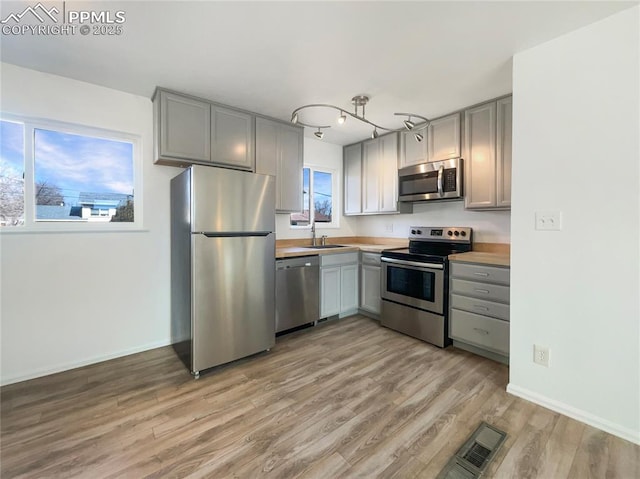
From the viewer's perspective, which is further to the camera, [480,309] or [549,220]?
[480,309]

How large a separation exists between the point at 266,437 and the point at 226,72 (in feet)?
8.54

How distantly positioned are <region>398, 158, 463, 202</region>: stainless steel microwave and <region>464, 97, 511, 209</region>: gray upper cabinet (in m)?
0.11

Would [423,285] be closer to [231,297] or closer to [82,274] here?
[231,297]

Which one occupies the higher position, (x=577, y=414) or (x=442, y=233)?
(x=442, y=233)

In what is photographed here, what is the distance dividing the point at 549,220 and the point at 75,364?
12.6 feet

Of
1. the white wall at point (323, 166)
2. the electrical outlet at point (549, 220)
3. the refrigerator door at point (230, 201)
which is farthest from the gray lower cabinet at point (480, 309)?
the white wall at point (323, 166)

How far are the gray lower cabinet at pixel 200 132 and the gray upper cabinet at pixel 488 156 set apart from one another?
231 centimetres

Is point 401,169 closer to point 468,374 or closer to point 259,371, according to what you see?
point 468,374

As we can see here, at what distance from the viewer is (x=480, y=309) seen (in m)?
2.56

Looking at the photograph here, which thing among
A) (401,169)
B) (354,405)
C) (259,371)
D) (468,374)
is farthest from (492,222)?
(259,371)

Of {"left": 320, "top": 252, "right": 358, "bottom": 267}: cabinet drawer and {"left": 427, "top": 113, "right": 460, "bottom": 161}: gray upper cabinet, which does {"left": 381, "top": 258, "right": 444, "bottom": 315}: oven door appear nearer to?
{"left": 320, "top": 252, "right": 358, "bottom": 267}: cabinet drawer

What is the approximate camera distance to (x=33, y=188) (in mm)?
2285

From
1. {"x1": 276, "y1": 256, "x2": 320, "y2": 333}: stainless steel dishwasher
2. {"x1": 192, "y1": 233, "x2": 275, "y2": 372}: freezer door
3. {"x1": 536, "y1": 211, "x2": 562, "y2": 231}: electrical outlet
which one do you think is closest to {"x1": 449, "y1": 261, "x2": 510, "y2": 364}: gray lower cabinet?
{"x1": 536, "y1": 211, "x2": 562, "y2": 231}: electrical outlet

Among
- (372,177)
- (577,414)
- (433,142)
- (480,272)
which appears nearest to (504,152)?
(433,142)
